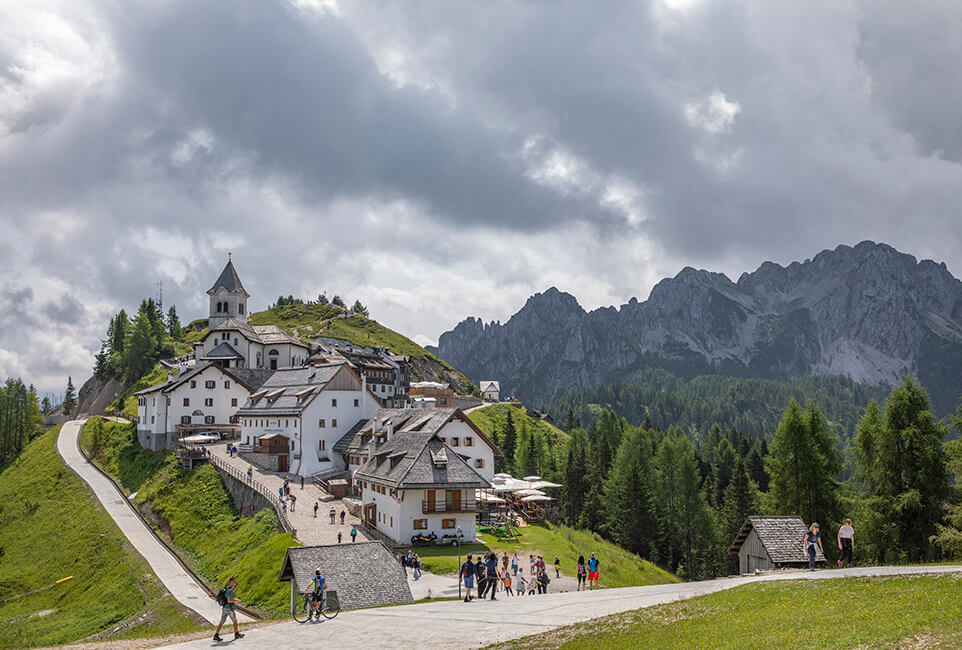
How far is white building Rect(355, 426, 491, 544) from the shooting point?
50094 millimetres

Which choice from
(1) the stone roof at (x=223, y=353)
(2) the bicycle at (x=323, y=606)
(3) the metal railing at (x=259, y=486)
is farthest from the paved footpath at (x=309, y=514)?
(1) the stone roof at (x=223, y=353)

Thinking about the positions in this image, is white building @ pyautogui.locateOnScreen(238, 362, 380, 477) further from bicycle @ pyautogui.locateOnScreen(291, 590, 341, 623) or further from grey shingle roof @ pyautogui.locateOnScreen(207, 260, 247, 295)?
grey shingle roof @ pyautogui.locateOnScreen(207, 260, 247, 295)

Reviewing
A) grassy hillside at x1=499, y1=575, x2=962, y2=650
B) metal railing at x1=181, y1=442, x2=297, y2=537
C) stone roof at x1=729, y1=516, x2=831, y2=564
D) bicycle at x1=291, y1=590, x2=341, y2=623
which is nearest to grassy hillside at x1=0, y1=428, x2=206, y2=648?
metal railing at x1=181, y1=442, x2=297, y2=537

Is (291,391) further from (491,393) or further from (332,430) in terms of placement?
(491,393)

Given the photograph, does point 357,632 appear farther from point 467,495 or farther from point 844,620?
point 467,495

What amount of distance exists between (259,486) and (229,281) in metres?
89.9

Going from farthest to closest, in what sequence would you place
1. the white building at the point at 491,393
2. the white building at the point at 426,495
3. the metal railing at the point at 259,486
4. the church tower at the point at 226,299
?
the white building at the point at 491,393 < the church tower at the point at 226,299 < the metal railing at the point at 259,486 < the white building at the point at 426,495

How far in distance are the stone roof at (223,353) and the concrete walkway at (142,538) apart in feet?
78.1

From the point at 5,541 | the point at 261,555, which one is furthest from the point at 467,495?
the point at 5,541

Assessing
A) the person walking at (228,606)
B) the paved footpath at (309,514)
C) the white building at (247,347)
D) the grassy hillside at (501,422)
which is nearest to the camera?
the person walking at (228,606)

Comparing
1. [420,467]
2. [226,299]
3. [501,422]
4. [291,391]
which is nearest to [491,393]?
[501,422]

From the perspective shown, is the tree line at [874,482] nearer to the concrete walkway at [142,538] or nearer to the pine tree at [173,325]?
→ the concrete walkway at [142,538]

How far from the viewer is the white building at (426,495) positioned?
50.1 metres

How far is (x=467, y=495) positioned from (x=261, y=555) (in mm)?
16134
